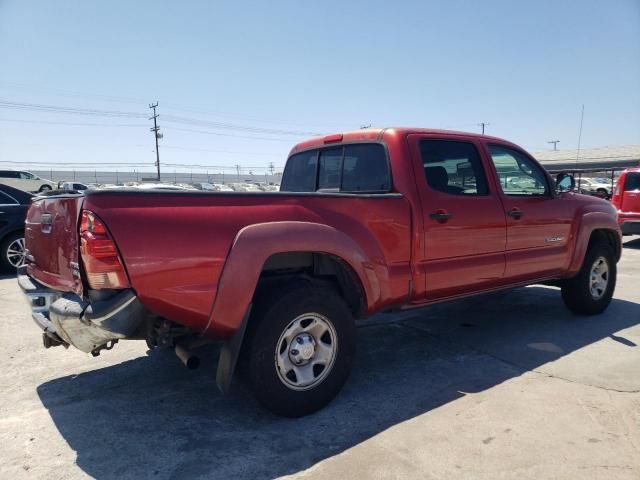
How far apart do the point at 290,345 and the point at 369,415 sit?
72 cm

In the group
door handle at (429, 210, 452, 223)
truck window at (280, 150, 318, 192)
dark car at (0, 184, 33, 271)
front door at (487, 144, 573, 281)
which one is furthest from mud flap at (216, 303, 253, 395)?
dark car at (0, 184, 33, 271)

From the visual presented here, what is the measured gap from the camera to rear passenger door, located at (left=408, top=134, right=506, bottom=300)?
3902mm

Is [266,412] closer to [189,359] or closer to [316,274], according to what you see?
[189,359]

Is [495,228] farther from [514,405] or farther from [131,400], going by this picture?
[131,400]

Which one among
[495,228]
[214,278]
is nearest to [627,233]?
[495,228]

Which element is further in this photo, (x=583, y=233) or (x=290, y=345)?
(x=583, y=233)

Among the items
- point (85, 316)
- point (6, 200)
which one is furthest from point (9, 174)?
point (85, 316)

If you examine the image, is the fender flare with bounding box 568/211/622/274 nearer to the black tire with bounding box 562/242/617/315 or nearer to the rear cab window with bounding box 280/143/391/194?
the black tire with bounding box 562/242/617/315

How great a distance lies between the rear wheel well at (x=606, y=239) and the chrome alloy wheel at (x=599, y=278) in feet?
0.71

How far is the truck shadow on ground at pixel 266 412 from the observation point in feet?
9.02

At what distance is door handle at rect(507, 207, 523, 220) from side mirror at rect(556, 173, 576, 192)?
1.02m

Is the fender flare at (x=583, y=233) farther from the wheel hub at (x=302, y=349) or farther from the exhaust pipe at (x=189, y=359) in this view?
the exhaust pipe at (x=189, y=359)

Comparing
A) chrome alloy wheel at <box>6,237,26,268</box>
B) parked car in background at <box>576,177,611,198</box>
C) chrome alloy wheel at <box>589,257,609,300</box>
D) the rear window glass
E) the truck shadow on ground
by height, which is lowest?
the truck shadow on ground

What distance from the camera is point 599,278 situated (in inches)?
225
